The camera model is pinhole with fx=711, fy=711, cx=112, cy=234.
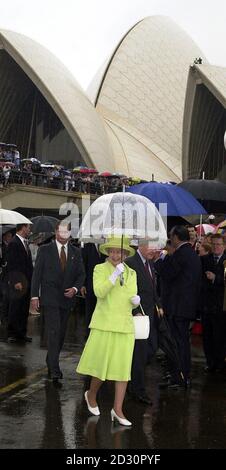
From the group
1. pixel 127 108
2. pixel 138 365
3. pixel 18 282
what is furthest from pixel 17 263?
pixel 127 108

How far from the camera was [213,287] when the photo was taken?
788 centimetres

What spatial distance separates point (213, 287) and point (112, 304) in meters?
2.63

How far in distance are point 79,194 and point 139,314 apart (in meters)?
18.2

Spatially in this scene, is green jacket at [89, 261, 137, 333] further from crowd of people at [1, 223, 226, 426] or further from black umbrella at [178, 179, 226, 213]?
black umbrella at [178, 179, 226, 213]

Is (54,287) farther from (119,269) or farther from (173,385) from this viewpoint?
(119,269)

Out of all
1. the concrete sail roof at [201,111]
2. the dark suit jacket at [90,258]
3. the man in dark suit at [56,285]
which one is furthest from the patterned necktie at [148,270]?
the concrete sail roof at [201,111]

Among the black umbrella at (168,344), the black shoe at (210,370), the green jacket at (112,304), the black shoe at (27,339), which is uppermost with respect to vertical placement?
the green jacket at (112,304)

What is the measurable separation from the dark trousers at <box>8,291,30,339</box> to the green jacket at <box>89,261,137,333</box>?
4081 millimetres

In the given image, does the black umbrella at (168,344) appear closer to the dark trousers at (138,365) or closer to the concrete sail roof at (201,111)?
the dark trousers at (138,365)

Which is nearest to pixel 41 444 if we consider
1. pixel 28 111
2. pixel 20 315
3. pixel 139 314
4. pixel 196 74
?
pixel 139 314

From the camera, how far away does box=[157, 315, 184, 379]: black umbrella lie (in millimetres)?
6742

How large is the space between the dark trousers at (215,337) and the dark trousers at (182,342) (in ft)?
2.89

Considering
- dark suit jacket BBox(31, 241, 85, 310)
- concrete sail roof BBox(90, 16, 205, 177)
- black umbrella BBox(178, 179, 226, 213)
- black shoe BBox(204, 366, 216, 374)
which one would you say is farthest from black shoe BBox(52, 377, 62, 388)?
concrete sail roof BBox(90, 16, 205, 177)

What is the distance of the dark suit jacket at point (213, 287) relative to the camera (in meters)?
7.82
